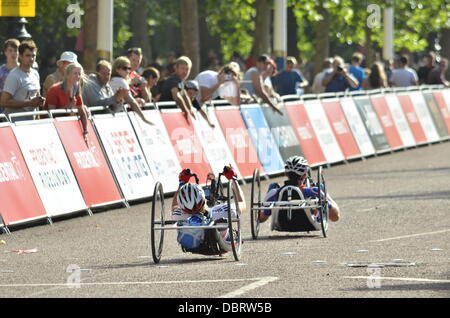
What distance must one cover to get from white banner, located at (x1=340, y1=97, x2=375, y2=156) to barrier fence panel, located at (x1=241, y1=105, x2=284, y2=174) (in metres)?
4.32

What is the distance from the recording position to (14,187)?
1628 cm

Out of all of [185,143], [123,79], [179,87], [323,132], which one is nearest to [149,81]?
[179,87]

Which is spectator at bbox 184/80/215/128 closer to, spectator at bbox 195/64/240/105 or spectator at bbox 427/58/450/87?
spectator at bbox 195/64/240/105

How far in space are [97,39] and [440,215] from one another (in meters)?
8.04

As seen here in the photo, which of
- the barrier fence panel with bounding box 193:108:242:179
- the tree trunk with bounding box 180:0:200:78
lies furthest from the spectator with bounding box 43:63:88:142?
the tree trunk with bounding box 180:0:200:78

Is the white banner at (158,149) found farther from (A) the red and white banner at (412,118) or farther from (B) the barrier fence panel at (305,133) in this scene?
(A) the red and white banner at (412,118)

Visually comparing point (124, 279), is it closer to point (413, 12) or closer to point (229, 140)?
point (229, 140)

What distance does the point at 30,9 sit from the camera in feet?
64.8

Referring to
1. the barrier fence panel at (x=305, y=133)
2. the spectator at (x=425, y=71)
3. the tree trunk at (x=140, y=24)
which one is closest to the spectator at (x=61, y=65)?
the barrier fence panel at (x=305, y=133)

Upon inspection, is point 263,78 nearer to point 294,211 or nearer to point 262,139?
point 262,139

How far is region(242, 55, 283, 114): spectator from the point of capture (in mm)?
24078

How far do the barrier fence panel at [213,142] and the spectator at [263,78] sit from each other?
1.77m

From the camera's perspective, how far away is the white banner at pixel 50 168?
16.8 meters
